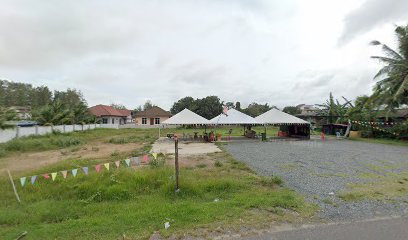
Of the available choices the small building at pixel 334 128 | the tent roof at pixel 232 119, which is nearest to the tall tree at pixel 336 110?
the small building at pixel 334 128

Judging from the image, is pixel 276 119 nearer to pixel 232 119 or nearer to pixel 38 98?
pixel 232 119

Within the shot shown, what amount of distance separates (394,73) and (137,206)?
21211mm

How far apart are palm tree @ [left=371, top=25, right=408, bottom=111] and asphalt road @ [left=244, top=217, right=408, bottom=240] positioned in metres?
17.4

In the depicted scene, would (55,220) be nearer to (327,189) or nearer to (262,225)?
(262,225)

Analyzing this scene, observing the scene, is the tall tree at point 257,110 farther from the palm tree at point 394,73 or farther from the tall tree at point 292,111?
the palm tree at point 394,73

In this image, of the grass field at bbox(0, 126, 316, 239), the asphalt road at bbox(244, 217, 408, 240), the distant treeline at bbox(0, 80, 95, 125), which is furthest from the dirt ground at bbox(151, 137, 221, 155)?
the distant treeline at bbox(0, 80, 95, 125)

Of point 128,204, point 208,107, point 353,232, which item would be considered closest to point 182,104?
point 208,107

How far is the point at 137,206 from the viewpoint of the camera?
17.3 feet

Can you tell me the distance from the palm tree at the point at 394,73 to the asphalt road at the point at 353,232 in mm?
17380

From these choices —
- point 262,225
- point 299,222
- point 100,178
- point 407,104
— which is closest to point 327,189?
point 299,222

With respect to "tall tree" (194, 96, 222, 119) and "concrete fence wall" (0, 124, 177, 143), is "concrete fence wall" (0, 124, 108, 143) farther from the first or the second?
"tall tree" (194, 96, 222, 119)

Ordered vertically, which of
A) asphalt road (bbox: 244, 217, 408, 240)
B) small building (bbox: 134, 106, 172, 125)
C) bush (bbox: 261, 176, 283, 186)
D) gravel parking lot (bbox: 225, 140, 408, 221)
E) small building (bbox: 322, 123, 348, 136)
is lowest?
asphalt road (bbox: 244, 217, 408, 240)

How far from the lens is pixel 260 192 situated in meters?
6.31

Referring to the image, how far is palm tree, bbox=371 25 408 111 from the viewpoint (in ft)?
61.1
